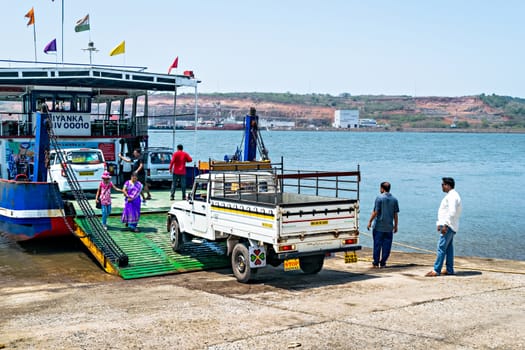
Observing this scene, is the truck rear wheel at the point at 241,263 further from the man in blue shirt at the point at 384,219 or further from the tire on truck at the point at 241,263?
the man in blue shirt at the point at 384,219

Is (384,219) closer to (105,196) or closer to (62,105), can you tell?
(105,196)

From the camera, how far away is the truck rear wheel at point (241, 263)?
38.3ft

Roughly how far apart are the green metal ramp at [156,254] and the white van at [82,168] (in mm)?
2761

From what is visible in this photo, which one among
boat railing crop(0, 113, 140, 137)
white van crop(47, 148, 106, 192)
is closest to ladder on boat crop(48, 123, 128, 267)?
white van crop(47, 148, 106, 192)

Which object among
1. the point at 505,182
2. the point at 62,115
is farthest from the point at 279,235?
the point at 505,182

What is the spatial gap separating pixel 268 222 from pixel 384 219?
310 cm

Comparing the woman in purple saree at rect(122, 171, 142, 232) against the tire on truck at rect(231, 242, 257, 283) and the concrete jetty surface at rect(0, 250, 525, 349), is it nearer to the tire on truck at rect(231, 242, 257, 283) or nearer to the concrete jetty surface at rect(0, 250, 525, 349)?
the concrete jetty surface at rect(0, 250, 525, 349)

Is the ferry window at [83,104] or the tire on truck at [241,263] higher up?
the ferry window at [83,104]

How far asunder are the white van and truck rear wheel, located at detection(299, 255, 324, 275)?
27.0ft

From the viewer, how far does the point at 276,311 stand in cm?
938

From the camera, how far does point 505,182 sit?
174 ft

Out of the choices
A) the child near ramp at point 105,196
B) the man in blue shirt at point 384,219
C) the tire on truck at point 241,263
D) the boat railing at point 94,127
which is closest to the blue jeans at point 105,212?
the child near ramp at point 105,196

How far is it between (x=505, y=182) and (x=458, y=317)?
47.5 meters

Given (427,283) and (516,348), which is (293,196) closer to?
(427,283)
